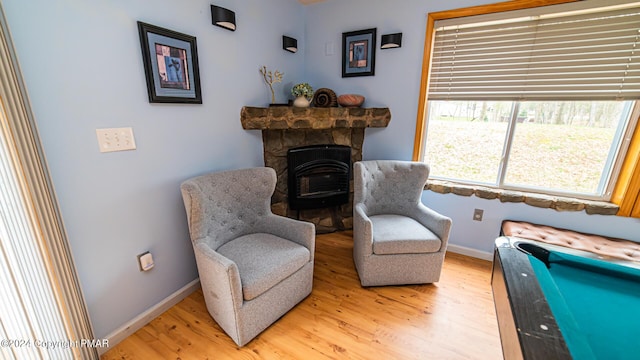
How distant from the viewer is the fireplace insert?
2627 millimetres

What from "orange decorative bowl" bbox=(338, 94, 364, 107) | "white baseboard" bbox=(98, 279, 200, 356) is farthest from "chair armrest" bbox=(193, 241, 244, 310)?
"orange decorative bowl" bbox=(338, 94, 364, 107)

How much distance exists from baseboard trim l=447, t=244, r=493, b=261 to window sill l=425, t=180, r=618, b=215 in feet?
1.81

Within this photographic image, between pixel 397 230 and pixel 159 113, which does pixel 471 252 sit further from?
pixel 159 113

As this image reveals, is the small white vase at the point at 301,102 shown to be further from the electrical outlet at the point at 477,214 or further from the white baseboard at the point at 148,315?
the electrical outlet at the point at 477,214

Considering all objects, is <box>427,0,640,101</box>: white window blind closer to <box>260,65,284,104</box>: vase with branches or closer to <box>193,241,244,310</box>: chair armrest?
<box>260,65,284,104</box>: vase with branches

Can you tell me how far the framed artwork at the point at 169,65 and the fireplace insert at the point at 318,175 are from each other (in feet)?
3.53

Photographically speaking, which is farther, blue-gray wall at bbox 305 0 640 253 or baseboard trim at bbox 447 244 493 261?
baseboard trim at bbox 447 244 493 261

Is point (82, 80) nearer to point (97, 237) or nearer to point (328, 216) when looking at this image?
point (97, 237)

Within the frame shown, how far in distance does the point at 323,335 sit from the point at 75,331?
1330mm

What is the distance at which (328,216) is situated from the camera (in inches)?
118

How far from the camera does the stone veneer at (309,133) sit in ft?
7.56

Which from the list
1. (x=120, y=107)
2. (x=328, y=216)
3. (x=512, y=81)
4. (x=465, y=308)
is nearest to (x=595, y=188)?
(x=512, y=81)

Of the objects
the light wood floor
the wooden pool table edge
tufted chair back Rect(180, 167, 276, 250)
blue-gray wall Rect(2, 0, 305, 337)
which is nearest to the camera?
the wooden pool table edge

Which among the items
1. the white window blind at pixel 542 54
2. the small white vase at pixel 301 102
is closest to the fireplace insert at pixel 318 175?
the small white vase at pixel 301 102
